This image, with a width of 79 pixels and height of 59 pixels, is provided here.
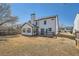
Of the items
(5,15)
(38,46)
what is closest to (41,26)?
(38,46)

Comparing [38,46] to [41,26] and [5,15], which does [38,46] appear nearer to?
[41,26]

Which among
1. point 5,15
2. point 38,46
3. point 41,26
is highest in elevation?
point 5,15

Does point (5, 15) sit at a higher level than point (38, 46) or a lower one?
higher

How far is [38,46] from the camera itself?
243cm

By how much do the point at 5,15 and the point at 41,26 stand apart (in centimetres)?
42

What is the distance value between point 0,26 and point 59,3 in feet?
2.31

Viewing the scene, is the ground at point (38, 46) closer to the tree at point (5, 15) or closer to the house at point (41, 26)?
the house at point (41, 26)

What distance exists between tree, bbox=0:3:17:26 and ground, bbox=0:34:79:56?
181mm

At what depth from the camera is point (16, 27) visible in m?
2.44

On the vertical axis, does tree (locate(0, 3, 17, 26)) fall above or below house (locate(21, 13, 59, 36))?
above

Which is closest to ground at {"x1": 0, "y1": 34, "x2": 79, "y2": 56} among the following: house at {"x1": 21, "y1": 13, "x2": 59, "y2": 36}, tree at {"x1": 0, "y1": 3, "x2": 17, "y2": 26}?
house at {"x1": 21, "y1": 13, "x2": 59, "y2": 36}

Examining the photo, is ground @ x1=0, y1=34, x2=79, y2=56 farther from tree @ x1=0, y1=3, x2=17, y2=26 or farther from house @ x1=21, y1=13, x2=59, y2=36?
tree @ x1=0, y1=3, x2=17, y2=26

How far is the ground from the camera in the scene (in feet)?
7.86

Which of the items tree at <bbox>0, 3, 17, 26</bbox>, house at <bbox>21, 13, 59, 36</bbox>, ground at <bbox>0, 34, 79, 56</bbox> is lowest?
ground at <bbox>0, 34, 79, 56</bbox>
